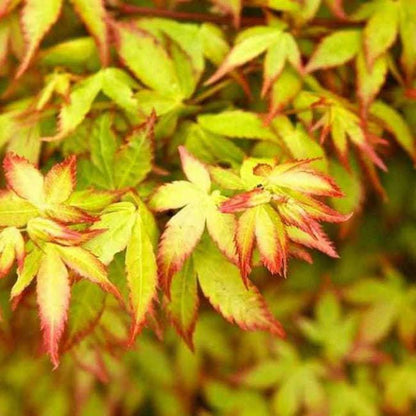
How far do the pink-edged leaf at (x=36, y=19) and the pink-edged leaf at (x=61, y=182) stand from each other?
0.24 metres

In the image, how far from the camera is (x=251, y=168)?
0.99 m

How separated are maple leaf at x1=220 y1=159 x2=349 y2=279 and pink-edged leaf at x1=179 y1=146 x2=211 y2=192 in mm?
79

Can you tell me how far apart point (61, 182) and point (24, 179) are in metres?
0.05

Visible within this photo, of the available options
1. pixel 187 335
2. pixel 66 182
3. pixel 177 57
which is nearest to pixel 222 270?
pixel 187 335

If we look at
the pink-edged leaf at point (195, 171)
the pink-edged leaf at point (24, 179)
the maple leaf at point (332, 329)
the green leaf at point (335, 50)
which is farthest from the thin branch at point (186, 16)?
the maple leaf at point (332, 329)

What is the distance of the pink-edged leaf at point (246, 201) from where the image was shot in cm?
85

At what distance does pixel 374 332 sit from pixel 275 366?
0.77 ft

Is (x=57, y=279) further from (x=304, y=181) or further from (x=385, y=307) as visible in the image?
(x=385, y=307)

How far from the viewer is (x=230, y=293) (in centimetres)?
101

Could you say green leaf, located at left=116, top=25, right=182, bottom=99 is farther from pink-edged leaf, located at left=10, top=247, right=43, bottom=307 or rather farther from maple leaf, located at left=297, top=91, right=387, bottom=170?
pink-edged leaf, located at left=10, top=247, right=43, bottom=307

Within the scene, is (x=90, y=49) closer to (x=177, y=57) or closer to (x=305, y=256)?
(x=177, y=57)

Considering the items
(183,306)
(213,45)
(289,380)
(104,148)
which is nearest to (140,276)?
(183,306)

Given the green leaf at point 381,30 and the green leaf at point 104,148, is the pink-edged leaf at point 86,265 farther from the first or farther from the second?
the green leaf at point 381,30

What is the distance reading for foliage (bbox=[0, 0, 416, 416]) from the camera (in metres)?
0.89
